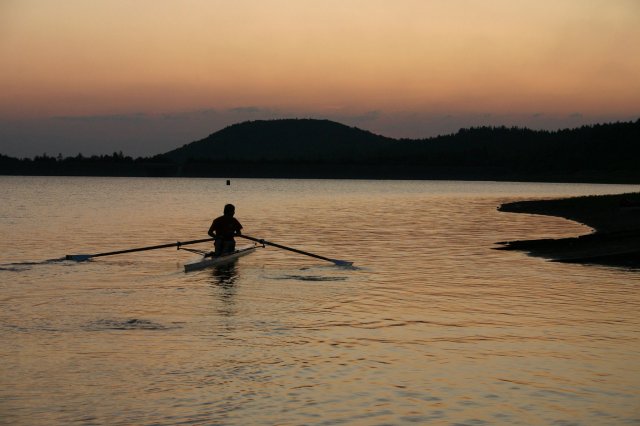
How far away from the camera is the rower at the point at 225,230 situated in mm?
30992

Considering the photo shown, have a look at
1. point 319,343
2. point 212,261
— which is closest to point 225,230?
point 212,261

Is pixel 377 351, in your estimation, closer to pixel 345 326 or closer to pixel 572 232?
pixel 345 326

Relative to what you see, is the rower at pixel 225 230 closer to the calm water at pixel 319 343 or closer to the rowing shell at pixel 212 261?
the rowing shell at pixel 212 261

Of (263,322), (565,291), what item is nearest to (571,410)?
(263,322)

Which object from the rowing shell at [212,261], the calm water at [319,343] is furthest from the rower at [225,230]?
the calm water at [319,343]

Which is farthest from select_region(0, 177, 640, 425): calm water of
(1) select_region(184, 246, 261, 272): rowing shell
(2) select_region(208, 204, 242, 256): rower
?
(2) select_region(208, 204, 242, 256): rower

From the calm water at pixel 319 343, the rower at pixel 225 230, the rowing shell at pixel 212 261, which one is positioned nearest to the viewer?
the calm water at pixel 319 343

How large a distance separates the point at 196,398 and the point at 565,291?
50.0 ft

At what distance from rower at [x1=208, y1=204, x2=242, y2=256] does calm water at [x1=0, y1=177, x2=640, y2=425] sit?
110 centimetres

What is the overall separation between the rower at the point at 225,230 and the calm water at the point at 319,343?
3.61ft

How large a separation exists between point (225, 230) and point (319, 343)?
1470 centimetres

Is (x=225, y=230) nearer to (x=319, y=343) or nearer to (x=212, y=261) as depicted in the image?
(x=212, y=261)

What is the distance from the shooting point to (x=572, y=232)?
5103 cm

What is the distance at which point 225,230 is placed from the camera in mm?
31609
